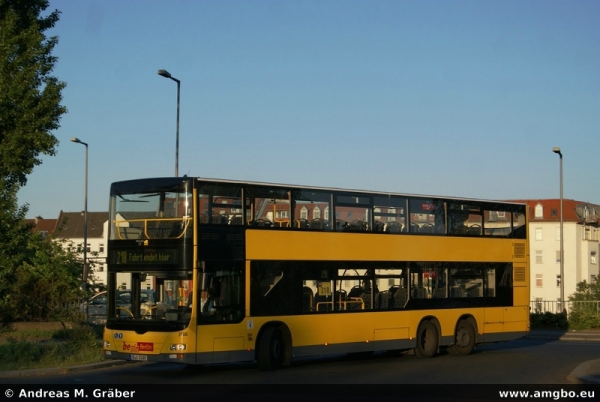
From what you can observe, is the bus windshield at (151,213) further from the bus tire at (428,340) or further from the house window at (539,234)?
the house window at (539,234)

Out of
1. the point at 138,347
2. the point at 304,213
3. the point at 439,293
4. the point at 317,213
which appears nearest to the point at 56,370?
the point at 138,347

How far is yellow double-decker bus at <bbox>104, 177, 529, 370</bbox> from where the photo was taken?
1667 centimetres

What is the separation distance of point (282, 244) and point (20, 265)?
1656cm

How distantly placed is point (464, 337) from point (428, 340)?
1.37m

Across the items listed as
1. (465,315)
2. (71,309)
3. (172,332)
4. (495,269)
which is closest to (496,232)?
(495,269)

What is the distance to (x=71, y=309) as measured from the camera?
31.4m

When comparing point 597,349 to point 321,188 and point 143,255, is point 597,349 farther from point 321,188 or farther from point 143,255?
point 143,255

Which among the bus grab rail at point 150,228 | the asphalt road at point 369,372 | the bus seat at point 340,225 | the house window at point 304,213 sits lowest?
the asphalt road at point 369,372

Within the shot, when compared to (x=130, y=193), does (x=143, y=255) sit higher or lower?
lower

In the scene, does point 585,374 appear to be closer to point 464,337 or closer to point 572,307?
point 464,337

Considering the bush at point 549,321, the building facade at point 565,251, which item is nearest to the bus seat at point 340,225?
the bush at point 549,321

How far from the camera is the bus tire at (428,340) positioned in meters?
21.7

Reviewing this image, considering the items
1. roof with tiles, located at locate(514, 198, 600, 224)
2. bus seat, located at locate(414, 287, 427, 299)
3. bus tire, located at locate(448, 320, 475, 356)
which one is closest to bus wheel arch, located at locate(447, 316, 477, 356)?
bus tire, located at locate(448, 320, 475, 356)

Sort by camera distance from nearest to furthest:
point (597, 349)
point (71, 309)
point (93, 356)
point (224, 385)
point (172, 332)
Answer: point (224, 385) → point (172, 332) → point (93, 356) → point (597, 349) → point (71, 309)
